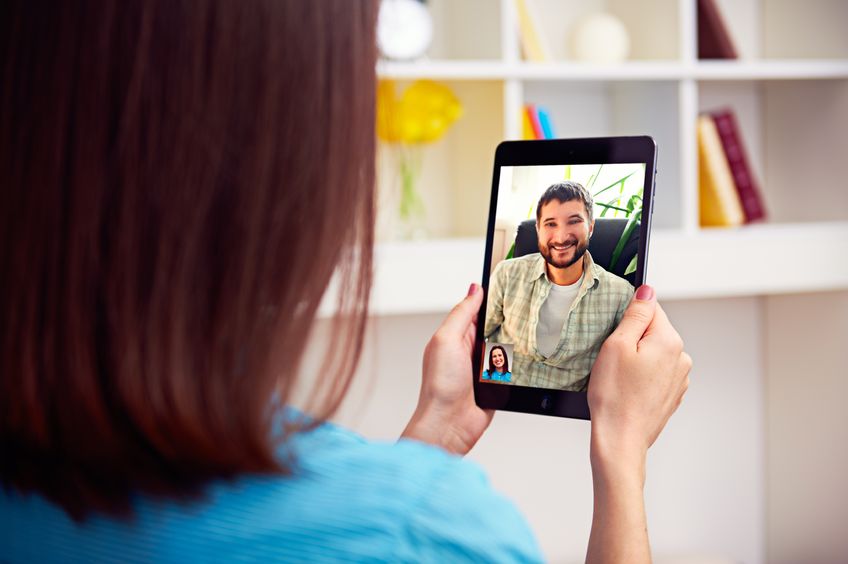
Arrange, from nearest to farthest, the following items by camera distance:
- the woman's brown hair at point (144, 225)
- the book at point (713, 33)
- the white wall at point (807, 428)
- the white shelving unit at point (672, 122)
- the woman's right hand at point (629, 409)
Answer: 1. the woman's brown hair at point (144, 225)
2. the woman's right hand at point (629, 409)
3. the white shelving unit at point (672, 122)
4. the book at point (713, 33)
5. the white wall at point (807, 428)

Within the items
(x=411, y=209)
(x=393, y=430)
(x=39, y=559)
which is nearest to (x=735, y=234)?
(x=411, y=209)

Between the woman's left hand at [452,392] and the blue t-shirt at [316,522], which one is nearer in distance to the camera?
the blue t-shirt at [316,522]

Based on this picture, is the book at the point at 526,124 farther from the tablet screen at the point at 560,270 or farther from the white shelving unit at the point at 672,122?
the tablet screen at the point at 560,270

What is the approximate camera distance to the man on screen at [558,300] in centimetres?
85

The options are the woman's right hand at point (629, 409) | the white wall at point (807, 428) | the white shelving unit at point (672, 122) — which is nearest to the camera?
the woman's right hand at point (629, 409)

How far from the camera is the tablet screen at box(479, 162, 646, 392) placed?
851 millimetres

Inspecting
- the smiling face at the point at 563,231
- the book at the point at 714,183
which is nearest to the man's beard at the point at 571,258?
the smiling face at the point at 563,231

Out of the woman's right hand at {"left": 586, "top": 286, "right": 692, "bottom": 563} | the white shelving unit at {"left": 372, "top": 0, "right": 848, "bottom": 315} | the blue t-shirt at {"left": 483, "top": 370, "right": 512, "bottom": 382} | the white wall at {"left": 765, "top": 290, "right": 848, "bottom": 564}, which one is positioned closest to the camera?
the woman's right hand at {"left": 586, "top": 286, "right": 692, "bottom": 563}

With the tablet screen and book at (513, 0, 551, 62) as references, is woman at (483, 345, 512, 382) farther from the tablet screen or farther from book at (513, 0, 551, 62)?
book at (513, 0, 551, 62)

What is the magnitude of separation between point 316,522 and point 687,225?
1.32 metres

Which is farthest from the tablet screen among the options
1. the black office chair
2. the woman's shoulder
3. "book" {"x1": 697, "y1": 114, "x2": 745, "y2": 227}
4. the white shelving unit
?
"book" {"x1": 697, "y1": 114, "x2": 745, "y2": 227}

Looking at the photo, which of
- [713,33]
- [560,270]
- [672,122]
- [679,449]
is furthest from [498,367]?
[679,449]

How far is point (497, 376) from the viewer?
2.98 ft

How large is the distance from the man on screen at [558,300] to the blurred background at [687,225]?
0.56 metres
